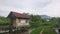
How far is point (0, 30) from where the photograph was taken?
31.9 feet

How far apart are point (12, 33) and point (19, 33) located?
0.81 metres

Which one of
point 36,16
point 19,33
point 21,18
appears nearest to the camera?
Answer: point 19,33

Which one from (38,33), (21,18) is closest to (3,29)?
(38,33)

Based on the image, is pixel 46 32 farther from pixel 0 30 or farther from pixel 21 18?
pixel 21 18

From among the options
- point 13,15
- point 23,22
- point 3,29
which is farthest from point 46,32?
point 23,22

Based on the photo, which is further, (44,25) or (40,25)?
(40,25)

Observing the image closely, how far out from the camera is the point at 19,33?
925 cm

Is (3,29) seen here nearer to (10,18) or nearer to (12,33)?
(12,33)

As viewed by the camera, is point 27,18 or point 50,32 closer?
point 50,32

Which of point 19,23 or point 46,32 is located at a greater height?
point 46,32

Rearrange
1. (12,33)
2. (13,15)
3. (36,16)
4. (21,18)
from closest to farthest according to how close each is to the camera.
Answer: (12,33), (13,15), (21,18), (36,16)

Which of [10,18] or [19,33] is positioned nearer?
[19,33]

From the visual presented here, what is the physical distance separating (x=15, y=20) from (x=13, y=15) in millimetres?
880

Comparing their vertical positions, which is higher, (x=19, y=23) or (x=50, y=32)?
(x=50, y=32)
